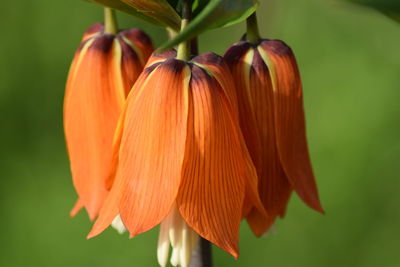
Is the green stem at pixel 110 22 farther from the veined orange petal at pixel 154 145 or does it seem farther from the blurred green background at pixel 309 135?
the blurred green background at pixel 309 135

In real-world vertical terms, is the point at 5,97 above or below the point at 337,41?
below

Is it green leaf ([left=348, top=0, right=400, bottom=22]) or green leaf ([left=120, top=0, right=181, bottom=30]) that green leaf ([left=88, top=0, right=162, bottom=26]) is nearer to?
green leaf ([left=120, top=0, right=181, bottom=30])

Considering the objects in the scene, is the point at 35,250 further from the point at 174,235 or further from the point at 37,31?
the point at 174,235

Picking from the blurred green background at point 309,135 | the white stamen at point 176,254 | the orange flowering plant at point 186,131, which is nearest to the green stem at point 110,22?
the orange flowering plant at point 186,131

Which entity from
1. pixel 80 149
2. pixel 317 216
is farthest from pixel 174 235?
pixel 317 216

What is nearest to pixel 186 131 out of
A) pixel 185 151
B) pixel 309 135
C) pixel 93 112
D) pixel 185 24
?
pixel 185 151

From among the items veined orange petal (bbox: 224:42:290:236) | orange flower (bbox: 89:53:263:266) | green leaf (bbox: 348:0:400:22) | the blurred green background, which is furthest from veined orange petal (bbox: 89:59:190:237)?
the blurred green background

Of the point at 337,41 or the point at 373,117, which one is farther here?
the point at 337,41
